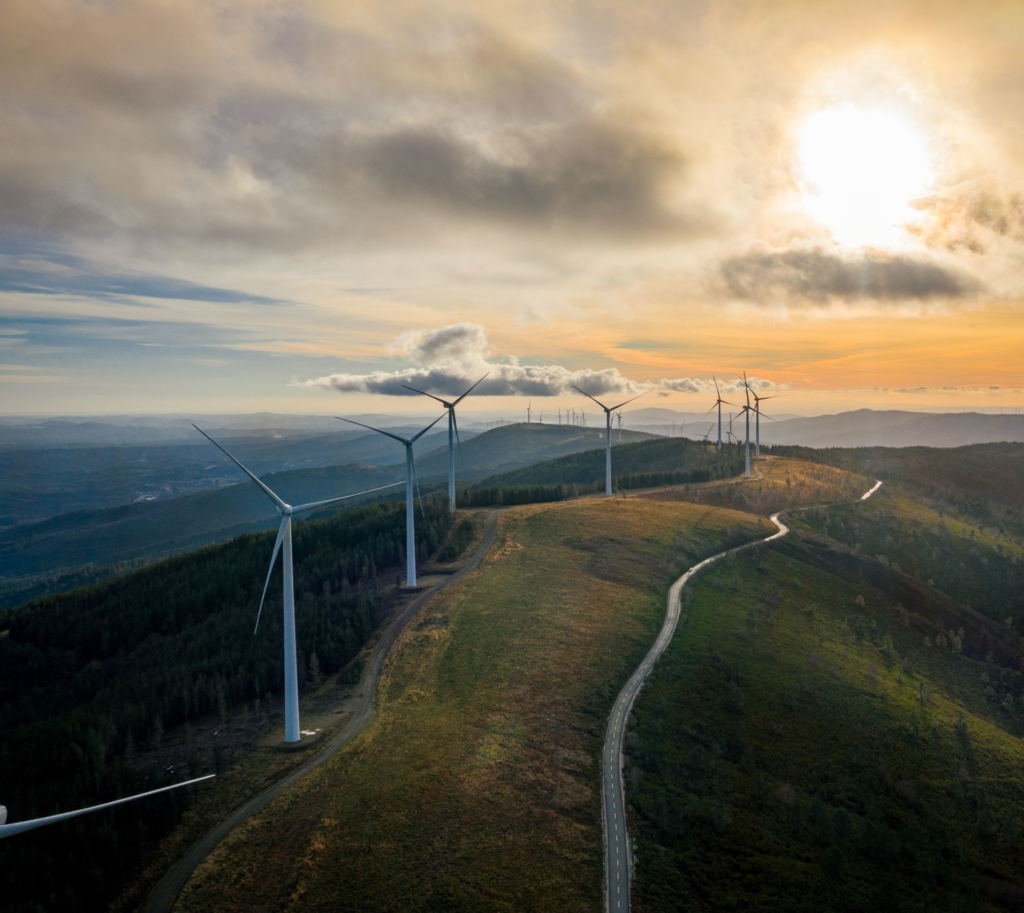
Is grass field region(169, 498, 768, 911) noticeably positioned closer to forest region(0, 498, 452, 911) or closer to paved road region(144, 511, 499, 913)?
paved road region(144, 511, 499, 913)

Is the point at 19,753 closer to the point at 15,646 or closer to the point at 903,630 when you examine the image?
the point at 15,646

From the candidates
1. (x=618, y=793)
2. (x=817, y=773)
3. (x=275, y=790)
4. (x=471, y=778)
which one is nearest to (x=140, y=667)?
(x=275, y=790)

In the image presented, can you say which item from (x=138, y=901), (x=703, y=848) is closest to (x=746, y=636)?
(x=703, y=848)

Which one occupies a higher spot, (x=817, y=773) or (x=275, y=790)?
(x=275, y=790)

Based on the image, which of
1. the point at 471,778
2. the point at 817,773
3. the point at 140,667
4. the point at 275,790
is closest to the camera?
the point at 275,790

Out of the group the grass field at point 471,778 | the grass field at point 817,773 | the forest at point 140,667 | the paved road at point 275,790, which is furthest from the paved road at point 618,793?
the forest at point 140,667

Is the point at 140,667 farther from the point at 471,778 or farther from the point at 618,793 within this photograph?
the point at 618,793

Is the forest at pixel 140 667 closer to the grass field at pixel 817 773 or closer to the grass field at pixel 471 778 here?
the grass field at pixel 471 778
